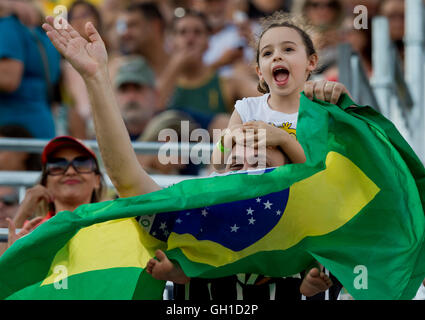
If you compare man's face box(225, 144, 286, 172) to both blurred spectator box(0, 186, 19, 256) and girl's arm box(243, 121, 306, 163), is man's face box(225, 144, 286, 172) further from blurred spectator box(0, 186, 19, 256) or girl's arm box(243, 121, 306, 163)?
blurred spectator box(0, 186, 19, 256)

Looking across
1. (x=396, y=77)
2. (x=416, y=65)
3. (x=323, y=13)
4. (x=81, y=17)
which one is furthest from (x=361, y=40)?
(x=81, y=17)

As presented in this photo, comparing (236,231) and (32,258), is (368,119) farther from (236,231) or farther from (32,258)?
(32,258)

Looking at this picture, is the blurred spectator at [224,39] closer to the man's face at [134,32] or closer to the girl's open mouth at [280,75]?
the man's face at [134,32]

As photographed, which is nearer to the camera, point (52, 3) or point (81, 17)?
point (81, 17)

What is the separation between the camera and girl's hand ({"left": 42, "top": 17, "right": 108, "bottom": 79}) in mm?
2801

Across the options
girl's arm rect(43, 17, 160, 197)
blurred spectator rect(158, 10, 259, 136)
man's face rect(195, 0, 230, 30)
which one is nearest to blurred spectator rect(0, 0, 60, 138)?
blurred spectator rect(158, 10, 259, 136)

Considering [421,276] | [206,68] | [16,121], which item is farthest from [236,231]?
[206,68]

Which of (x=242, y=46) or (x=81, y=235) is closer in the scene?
(x=81, y=235)

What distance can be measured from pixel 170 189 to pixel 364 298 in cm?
69

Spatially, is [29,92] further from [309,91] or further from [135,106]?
[309,91]

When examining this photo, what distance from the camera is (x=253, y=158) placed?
9.10 ft

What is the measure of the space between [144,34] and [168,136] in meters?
1.44

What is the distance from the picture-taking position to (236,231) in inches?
107

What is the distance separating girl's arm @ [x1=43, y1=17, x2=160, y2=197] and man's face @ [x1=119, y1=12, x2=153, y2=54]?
170 inches
